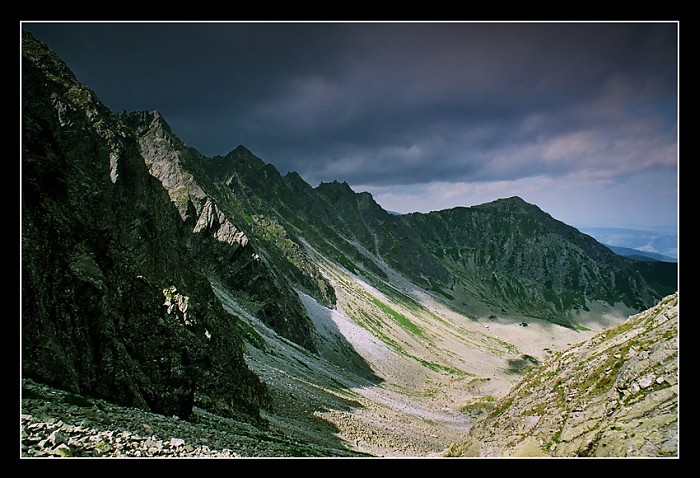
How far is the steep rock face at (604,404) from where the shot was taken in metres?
12.1

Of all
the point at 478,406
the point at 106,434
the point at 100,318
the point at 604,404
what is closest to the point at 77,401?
the point at 106,434

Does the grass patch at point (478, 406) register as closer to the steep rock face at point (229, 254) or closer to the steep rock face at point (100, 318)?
the steep rock face at point (229, 254)

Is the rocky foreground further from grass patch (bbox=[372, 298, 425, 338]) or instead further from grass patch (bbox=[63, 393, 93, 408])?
grass patch (bbox=[372, 298, 425, 338])

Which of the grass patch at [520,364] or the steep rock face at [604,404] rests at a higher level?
the steep rock face at [604,404]

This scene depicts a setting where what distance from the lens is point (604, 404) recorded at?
48.1 ft

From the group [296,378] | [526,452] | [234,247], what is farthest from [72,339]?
[234,247]

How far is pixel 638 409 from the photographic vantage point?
13.0 metres

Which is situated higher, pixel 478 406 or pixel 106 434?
pixel 106 434

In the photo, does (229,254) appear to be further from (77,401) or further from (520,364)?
(520,364)

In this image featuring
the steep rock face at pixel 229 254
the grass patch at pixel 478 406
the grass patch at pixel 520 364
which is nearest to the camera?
the grass patch at pixel 478 406

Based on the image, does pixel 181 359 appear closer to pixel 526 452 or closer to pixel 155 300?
pixel 155 300

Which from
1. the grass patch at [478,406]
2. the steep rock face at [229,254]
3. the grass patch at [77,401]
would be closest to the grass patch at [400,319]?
the steep rock face at [229,254]

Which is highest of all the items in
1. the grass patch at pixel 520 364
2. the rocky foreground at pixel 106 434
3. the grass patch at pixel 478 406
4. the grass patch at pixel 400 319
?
the rocky foreground at pixel 106 434

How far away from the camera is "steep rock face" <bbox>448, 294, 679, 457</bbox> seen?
39.9ft
